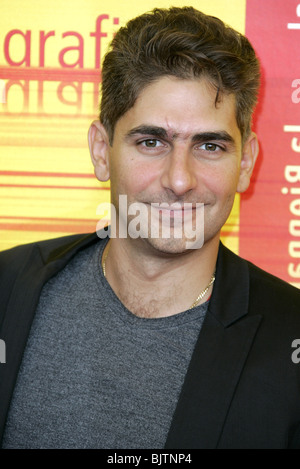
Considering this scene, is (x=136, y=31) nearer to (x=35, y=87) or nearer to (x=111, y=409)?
(x=35, y=87)

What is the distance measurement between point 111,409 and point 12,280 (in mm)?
475

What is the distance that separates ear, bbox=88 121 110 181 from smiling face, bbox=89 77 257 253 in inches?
5.1

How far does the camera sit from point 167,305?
6.07 ft

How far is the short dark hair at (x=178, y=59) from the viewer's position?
1732 mm

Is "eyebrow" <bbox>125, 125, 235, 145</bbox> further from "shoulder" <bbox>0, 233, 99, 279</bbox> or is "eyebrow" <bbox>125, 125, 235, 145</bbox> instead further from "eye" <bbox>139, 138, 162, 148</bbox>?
"shoulder" <bbox>0, 233, 99, 279</bbox>

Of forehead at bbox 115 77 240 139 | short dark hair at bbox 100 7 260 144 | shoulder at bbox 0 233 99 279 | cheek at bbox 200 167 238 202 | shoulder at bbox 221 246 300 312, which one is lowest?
shoulder at bbox 221 246 300 312

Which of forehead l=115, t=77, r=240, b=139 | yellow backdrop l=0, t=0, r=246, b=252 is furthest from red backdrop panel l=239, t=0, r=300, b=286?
forehead l=115, t=77, r=240, b=139

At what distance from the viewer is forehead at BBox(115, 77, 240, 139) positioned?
1.71 metres

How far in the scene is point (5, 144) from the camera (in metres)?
2.24

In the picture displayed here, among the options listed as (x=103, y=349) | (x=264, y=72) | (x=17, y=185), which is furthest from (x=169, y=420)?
(x=264, y=72)

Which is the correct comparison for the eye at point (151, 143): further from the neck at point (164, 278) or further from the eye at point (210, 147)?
the neck at point (164, 278)

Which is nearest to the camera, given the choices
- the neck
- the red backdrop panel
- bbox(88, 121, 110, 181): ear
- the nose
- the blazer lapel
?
the blazer lapel

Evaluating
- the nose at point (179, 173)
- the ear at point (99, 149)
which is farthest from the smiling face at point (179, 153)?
the ear at point (99, 149)

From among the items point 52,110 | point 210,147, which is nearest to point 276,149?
point 210,147
